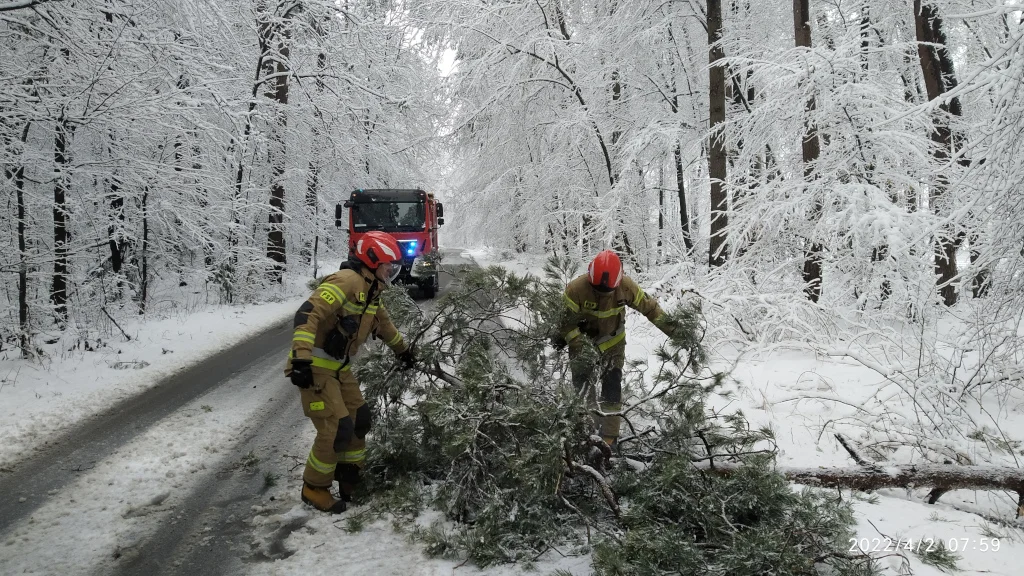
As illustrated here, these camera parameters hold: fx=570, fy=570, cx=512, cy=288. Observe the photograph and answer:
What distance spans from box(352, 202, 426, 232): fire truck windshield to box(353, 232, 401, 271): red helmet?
1170 cm

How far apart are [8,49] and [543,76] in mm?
8677

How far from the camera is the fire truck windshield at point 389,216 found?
617 inches

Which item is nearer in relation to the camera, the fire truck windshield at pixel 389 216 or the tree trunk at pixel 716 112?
the tree trunk at pixel 716 112

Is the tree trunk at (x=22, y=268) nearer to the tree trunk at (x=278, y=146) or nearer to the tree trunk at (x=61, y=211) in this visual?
the tree trunk at (x=61, y=211)

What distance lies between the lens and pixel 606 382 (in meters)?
5.15

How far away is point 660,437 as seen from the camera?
4.15 metres

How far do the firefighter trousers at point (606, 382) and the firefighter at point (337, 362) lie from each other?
5.40 feet

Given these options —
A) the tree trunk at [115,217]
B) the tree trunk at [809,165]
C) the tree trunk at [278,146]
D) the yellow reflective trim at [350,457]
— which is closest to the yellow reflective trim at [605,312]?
the yellow reflective trim at [350,457]

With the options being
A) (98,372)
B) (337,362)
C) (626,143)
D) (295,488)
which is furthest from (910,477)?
(98,372)

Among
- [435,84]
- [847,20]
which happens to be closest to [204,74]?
[435,84]

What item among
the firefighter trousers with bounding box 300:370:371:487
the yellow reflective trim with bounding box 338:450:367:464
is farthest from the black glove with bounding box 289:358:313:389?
the yellow reflective trim with bounding box 338:450:367:464
